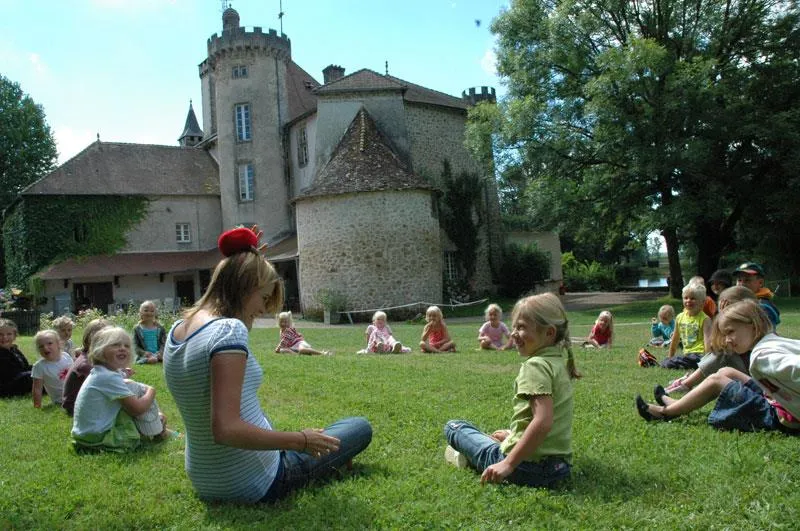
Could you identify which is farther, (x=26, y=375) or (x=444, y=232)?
(x=444, y=232)

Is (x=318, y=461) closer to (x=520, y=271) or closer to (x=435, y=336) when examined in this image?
(x=435, y=336)

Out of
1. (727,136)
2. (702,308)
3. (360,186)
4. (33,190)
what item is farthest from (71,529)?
(33,190)

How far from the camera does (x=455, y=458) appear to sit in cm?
440

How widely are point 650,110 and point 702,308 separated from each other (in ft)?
51.1

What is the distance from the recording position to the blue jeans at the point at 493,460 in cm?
382

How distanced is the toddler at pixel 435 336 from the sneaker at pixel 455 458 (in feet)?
24.2

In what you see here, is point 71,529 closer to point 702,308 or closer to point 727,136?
point 702,308

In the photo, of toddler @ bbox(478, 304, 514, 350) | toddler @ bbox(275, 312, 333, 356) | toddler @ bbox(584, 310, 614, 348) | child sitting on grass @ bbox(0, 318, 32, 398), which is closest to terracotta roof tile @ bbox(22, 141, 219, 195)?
toddler @ bbox(275, 312, 333, 356)

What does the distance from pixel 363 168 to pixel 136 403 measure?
2110cm

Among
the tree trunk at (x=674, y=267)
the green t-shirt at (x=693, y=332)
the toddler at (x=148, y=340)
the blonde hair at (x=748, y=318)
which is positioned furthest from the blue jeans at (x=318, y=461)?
the tree trunk at (x=674, y=267)

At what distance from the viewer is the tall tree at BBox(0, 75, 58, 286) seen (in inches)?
1507

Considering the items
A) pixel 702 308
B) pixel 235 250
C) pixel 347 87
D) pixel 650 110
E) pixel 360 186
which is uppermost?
pixel 347 87

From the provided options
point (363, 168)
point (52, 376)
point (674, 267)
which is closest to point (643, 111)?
point (674, 267)

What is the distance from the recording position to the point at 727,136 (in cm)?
2284
